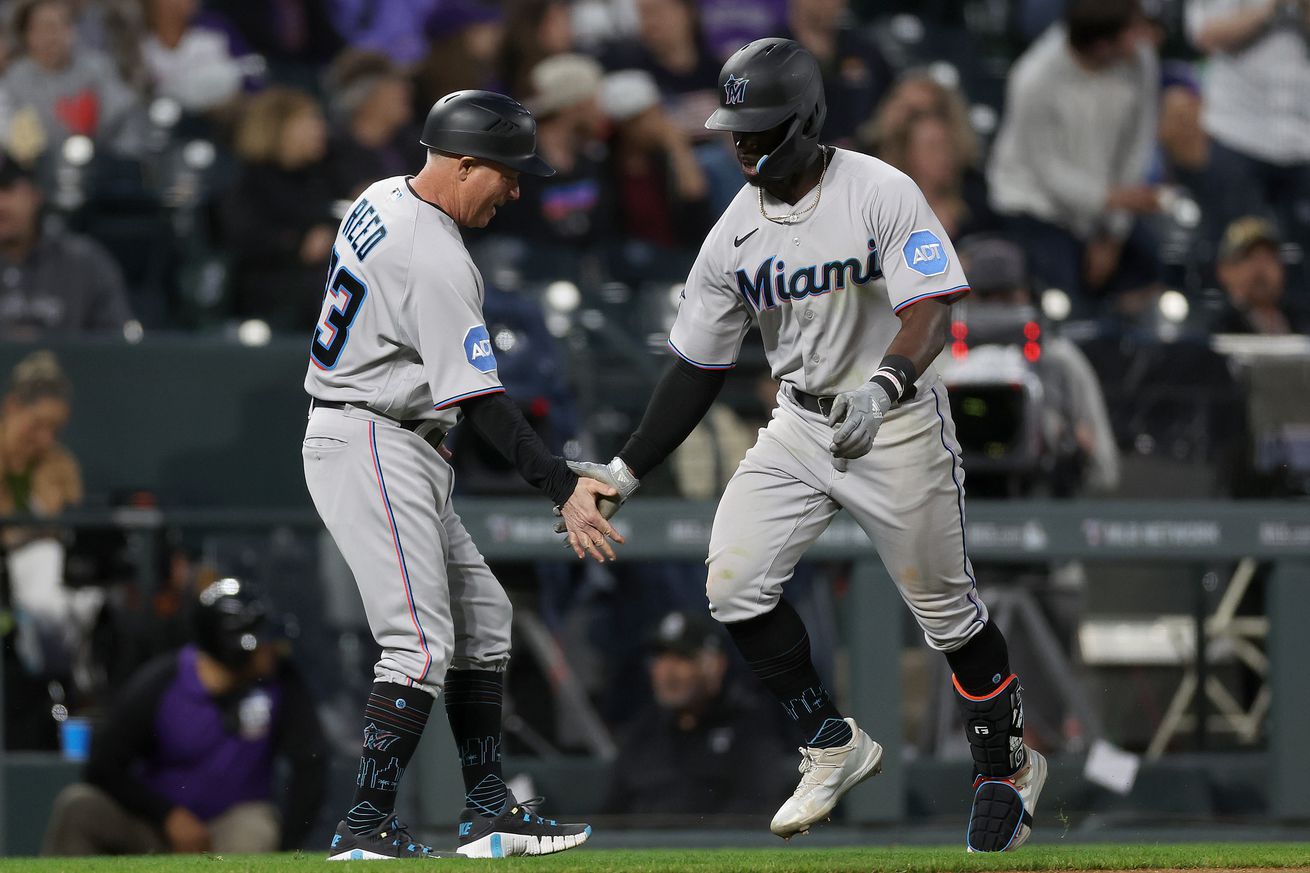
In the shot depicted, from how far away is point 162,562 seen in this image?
5.40 meters

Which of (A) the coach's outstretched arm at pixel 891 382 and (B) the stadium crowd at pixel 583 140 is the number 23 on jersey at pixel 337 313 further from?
(B) the stadium crowd at pixel 583 140

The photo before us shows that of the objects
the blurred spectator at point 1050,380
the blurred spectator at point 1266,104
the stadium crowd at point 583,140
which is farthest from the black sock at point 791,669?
the blurred spectator at point 1266,104

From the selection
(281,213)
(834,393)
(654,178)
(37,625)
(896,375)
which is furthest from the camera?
(654,178)

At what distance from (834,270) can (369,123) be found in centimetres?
403

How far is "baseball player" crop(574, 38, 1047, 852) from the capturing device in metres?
3.66

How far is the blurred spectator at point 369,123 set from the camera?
707 cm

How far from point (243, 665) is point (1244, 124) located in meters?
5.50

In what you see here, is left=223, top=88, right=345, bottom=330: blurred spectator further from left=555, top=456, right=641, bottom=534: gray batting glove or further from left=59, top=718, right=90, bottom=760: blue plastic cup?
left=555, top=456, right=641, bottom=534: gray batting glove

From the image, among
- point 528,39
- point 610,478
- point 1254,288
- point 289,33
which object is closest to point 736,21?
point 528,39

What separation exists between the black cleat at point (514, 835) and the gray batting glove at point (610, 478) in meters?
0.63

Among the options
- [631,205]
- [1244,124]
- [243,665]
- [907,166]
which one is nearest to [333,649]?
[243,665]

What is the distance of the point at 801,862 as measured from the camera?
11.9 feet

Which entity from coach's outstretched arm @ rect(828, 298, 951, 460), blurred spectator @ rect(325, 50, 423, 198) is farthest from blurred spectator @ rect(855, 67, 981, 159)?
coach's outstretched arm @ rect(828, 298, 951, 460)

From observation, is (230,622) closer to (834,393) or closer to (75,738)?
(75,738)
